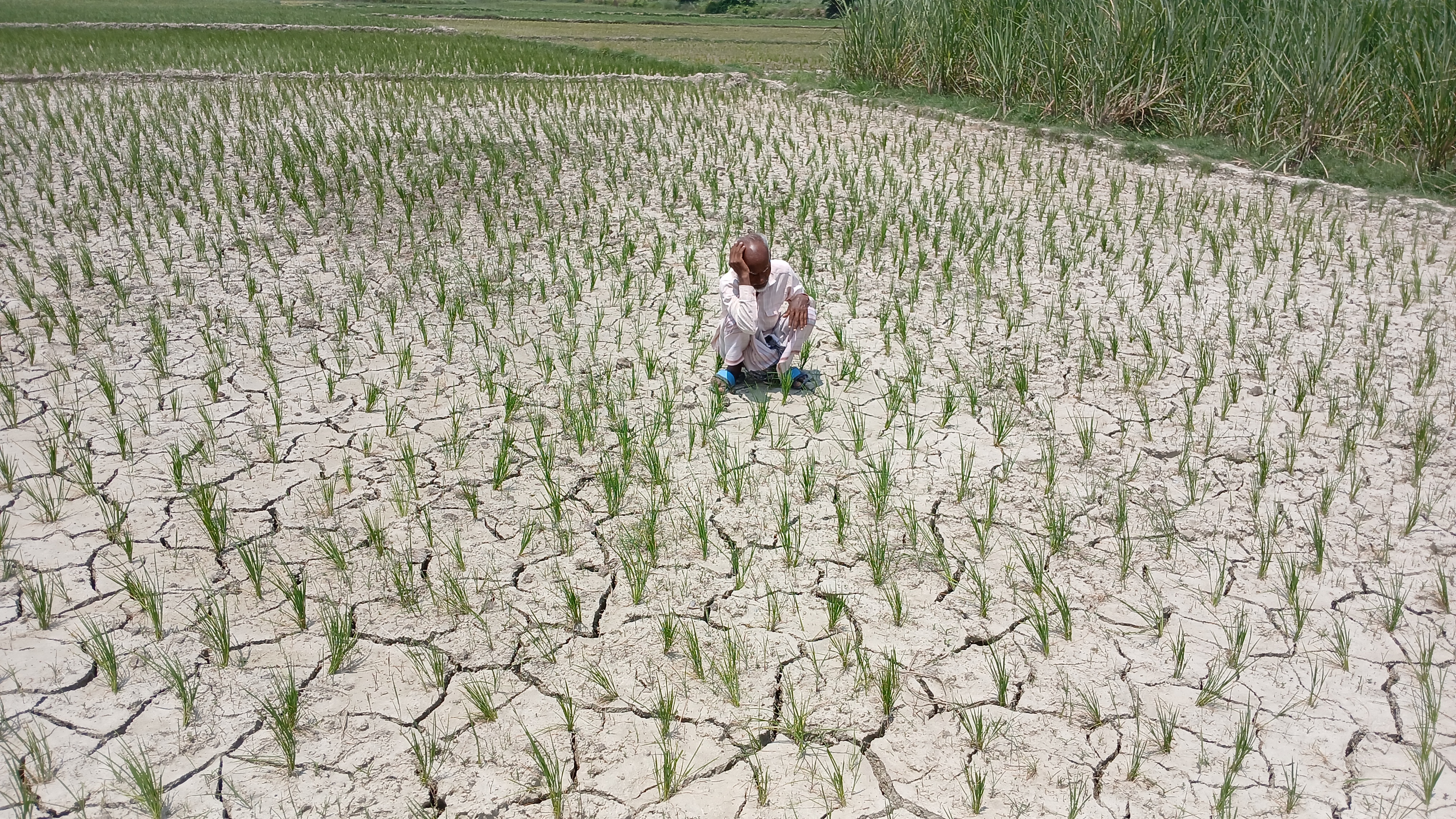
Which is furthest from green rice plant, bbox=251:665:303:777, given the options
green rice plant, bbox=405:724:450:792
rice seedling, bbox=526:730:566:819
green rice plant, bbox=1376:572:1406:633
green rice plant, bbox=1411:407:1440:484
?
green rice plant, bbox=1411:407:1440:484

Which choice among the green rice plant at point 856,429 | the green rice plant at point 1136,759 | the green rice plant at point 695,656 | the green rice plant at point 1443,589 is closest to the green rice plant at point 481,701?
the green rice plant at point 695,656

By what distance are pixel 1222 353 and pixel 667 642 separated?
10.3 ft

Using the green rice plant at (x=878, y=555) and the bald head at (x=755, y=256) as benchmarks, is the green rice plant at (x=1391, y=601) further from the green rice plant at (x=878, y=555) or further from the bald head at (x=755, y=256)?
the bald head at (x=755, y=256)

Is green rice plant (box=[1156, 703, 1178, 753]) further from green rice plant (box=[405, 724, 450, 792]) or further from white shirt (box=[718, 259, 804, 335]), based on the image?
white shirt (box=[718, 259, 804, 335])

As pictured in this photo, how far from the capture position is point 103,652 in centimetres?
240

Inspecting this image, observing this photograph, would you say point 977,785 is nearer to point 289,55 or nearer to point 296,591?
point 296,591

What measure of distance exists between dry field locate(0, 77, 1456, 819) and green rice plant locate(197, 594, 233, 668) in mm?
13

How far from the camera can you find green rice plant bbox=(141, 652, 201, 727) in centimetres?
229

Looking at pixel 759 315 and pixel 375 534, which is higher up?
pixel 759 315

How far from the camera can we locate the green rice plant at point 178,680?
2.29 metres

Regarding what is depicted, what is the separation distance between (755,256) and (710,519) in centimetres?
101

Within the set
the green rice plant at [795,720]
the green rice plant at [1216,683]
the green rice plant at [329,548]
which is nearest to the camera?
the green rice plant at [795,720]

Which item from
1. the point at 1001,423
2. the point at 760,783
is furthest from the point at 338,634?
the point at 1001,423

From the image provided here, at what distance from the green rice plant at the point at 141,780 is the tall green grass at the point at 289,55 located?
38.4ft
